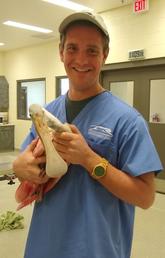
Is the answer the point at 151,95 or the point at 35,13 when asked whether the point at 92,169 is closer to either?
the point at 151,95

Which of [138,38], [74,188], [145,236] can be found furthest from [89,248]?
[138,38]

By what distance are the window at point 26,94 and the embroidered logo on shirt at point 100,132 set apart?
7420 millimetres


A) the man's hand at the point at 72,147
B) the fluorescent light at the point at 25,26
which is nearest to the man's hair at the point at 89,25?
the man's hand at the point at 72,147

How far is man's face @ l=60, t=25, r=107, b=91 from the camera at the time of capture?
93 cm

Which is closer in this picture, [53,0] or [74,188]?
[74,188]

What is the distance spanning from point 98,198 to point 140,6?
4173 millimetres

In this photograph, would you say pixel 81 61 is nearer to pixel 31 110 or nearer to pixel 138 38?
pixel 31 110

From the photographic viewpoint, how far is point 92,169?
830 mm

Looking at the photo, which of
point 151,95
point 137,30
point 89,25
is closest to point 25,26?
point 137,30

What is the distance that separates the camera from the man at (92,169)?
33.1 inches

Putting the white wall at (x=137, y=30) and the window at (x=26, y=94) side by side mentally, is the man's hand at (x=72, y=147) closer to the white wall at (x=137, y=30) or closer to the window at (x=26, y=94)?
the white wall at (x=137, y=30)

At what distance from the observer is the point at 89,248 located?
887mm

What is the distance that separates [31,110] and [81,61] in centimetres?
27

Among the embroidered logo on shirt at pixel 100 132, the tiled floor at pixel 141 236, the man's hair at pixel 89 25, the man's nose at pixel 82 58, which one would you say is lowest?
the tiled floor at pixel 141 236
